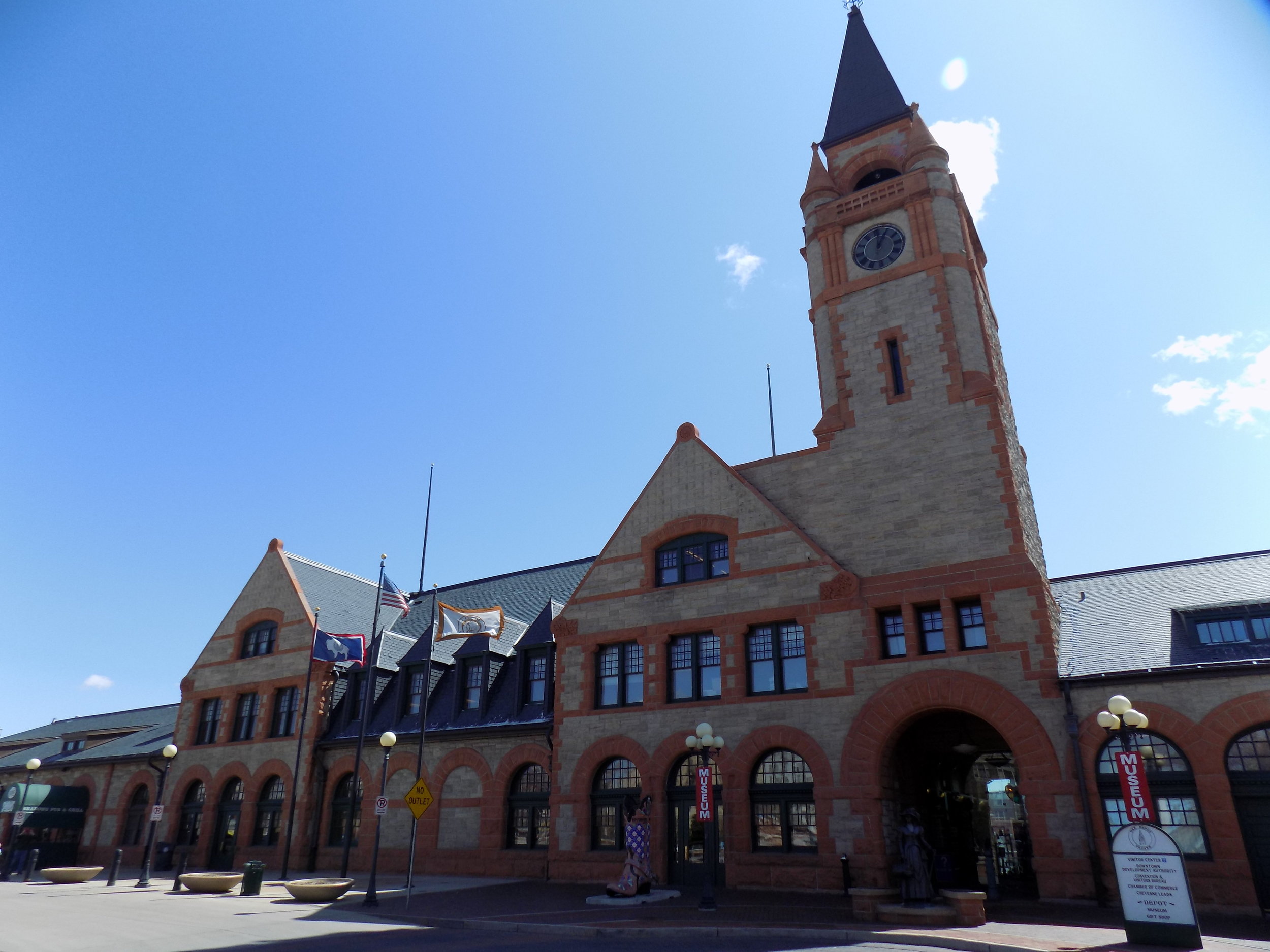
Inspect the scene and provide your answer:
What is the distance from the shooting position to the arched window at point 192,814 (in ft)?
115

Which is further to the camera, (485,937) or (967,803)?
(967,803)

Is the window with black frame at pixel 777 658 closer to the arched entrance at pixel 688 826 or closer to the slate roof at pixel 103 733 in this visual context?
the arched entrance at pixel 688 826

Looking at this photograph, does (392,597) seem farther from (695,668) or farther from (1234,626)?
(1234,626)

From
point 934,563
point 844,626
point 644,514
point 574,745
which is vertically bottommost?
point 574,745

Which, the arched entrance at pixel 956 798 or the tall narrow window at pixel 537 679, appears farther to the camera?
the tall narrow window at pixel 537 679

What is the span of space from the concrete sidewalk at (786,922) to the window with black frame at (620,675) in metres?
6.12

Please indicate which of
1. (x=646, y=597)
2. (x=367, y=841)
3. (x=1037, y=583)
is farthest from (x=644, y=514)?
(x=367, y=841)

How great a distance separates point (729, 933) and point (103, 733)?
46032 mm

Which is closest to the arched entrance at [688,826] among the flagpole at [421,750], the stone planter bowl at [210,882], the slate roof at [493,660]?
the slate roof at [493,660]

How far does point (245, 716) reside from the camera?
3597cm

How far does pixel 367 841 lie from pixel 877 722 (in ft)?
66.4

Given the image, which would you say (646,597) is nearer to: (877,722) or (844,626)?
(844,626)

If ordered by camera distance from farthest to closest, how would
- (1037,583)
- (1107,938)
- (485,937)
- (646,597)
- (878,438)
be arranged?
(646,597), (878,438), (1037,583), (485,937), (1107,938)

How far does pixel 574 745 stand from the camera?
85.4 ft
